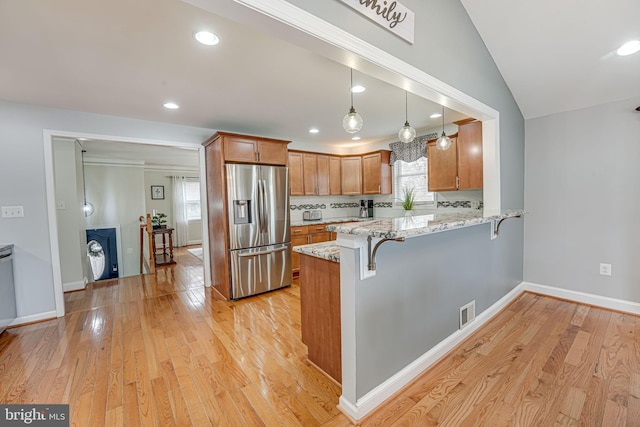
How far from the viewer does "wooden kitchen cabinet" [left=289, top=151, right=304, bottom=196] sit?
15.4ft

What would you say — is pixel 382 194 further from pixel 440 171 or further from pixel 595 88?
pixel 595 88

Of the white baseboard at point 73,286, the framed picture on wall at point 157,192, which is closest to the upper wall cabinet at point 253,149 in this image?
the white baseboard at point 73,286

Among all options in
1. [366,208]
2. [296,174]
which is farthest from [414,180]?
[296,174]

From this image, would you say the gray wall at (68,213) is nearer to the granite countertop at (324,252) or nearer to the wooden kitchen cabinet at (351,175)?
the granite countertop at (324,252)

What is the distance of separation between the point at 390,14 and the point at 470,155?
241cm

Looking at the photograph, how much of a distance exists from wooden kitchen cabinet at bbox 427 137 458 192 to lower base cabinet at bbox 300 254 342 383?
275 cm

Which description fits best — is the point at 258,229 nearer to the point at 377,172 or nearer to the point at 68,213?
the point at 377,172

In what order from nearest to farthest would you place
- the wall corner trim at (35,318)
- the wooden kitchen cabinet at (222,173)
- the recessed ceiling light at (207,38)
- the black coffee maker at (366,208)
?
1. the recessed ceiling light at (207,38)
2. the wall corner trim at (35,318)
3. the wooden kitchen cabinet at (222,173)
4. the black coffee maker at (366,208)

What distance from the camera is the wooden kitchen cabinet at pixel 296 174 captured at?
4.69m

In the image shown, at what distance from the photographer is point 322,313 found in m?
1.87

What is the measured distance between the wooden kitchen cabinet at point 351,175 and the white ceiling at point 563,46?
2.74m

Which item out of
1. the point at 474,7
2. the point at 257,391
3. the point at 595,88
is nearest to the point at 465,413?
the point at 257,391

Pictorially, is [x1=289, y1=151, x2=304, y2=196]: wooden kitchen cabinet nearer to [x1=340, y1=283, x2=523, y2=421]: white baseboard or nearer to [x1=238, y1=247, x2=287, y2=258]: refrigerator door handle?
[x1=238, y1=247, x2=287, y2=258]: refrigerator door handle

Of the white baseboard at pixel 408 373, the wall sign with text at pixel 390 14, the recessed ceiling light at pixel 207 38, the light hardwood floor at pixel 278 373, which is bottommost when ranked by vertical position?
the light hardwood floor at pixel 278 373
